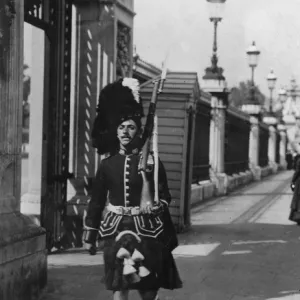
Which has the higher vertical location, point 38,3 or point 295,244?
point 38,3

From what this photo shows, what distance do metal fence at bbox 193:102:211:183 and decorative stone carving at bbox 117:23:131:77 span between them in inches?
302

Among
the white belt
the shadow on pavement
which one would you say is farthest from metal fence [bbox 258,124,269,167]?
the white belt

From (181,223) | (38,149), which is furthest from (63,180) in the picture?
(181,223)

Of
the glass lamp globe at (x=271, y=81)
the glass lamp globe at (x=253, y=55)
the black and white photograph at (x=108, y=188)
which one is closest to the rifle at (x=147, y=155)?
the black and white photograph at (x=108, y=188)

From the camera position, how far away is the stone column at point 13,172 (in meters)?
6.68

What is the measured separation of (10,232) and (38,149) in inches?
134

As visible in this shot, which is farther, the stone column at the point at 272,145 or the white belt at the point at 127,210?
the stone column at the point at 272,145

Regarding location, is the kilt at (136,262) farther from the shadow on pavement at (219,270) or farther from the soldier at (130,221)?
the shadow on pavement at (219,270)

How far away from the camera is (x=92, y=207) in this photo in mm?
6141

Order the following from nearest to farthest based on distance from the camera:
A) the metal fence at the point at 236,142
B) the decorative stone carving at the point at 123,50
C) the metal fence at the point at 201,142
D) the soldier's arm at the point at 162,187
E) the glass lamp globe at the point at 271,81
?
the soldier's arm at the point at 162,187 < the decorative stone carving at the point at 123,50 < the metal fence at the point at 201,142 < the metal fence at the point at 236,142 < the glass lamp globe at the point at 271,81

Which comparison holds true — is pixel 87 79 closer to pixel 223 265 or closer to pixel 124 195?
pixel 223 265

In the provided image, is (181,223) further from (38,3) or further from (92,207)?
(92,207)

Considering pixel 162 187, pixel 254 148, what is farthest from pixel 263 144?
pixel 162 187

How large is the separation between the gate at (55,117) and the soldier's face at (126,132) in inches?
149
